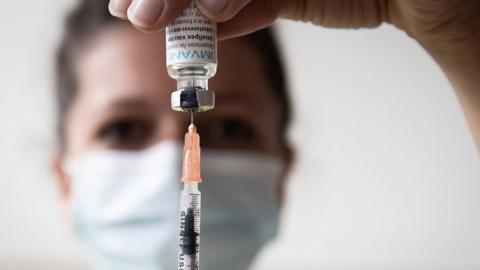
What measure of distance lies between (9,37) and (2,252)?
641mm

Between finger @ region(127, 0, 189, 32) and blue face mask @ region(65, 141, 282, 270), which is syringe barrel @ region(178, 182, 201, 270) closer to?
finger @ region(127, 0, 189, 32)

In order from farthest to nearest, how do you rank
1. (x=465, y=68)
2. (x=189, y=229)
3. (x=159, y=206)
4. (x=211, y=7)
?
(x=159, y=206) → (x=465, y=68) → (x=189, y=229) → (x=211, y=7)

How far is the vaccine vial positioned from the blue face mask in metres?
0.80

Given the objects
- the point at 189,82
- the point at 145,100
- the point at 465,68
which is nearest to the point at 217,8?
the point at 189,82

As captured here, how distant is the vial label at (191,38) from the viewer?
70 centimetres

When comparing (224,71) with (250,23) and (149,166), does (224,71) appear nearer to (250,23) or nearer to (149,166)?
(149,166)

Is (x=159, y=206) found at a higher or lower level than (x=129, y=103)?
lower

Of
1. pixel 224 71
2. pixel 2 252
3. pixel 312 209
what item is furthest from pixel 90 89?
pixel 312 209

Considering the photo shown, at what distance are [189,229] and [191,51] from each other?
268mm

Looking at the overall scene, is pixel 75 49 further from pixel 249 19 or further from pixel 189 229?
pixel 189 229

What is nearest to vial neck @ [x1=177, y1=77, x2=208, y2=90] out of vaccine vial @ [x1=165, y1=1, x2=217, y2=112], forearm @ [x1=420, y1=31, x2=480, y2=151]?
vaccine vial @ [x1=165, y1=1, x2=217, y2=112]

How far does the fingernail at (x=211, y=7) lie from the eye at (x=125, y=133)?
88cm

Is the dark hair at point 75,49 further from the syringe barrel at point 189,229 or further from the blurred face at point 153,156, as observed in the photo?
the syringe barrel at point 189,229

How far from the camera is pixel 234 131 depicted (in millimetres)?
1604
